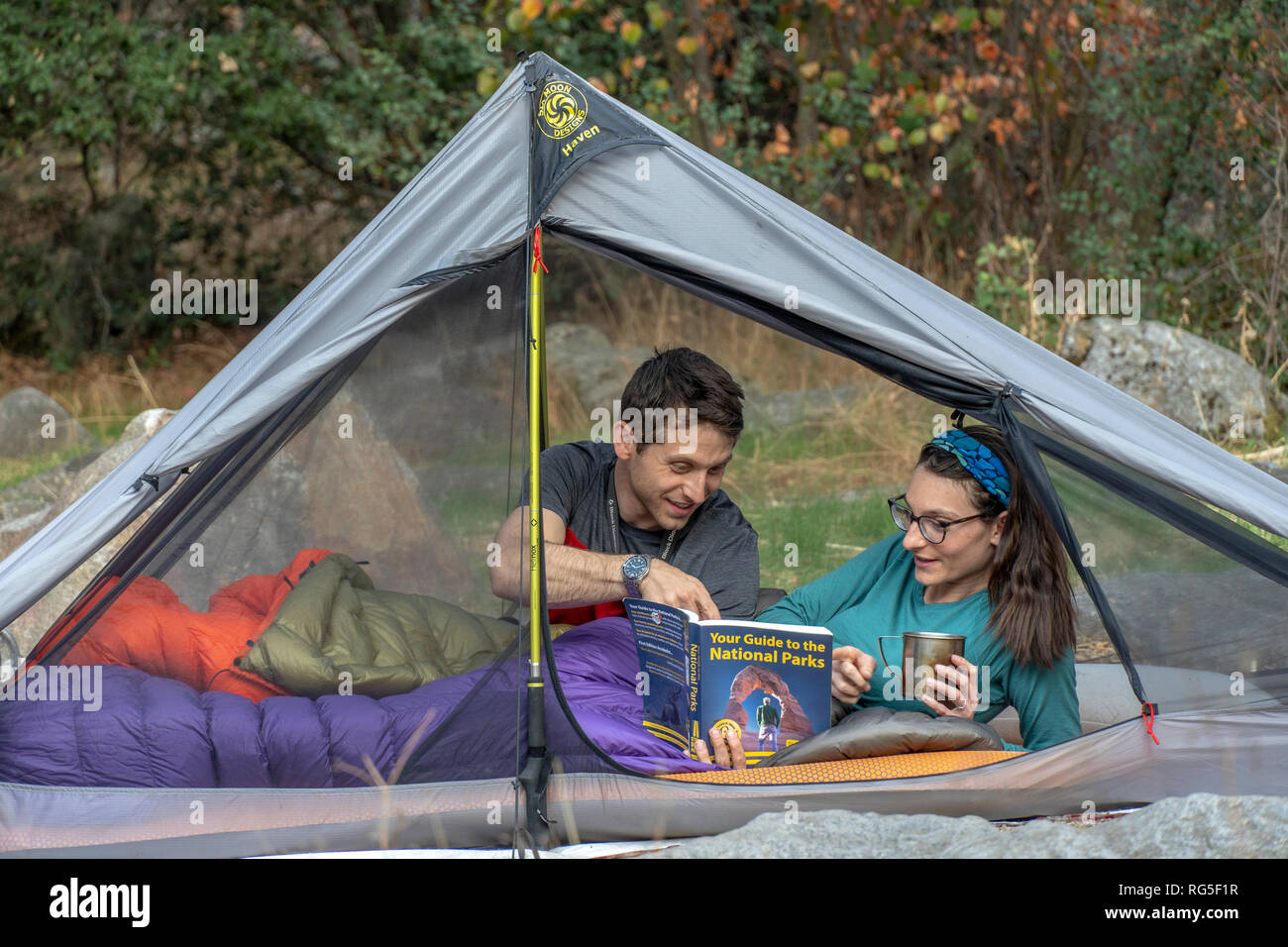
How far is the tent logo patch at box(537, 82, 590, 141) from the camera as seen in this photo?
2699mm

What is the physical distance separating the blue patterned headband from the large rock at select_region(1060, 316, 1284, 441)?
139 inches

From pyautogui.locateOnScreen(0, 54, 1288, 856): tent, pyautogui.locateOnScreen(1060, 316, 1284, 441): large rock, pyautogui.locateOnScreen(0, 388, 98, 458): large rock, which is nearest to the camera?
pyautogui.locateOnScreen(0, 54, 1288, 856): tent

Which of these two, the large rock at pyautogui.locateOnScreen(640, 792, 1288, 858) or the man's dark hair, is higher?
the man's dark hair

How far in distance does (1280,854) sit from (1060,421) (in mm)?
860

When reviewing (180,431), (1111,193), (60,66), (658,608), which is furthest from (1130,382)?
(60,66)

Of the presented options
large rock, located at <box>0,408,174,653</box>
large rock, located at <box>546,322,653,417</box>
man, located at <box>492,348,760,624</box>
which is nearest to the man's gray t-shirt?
man, located at <box>492,348,760,624</box>

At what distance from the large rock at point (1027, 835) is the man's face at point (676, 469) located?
77cm

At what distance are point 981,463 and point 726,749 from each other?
0.79 metres

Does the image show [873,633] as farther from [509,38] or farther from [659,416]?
[509,38]

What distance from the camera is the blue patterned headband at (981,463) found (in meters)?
2.73

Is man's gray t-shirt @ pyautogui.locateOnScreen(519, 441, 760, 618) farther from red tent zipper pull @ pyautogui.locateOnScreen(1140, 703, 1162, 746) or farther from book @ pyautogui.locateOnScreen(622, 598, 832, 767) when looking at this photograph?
red tent zipper pull @ pyautogui.locateOnScreen(1140, 703, 1162, 746)

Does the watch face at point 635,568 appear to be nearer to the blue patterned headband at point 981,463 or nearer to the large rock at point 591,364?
the blue patterned headband at point 981,463

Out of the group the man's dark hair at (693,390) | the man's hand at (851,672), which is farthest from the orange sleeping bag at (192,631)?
the man's hand at (851,672)

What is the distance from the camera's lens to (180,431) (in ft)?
8.63
